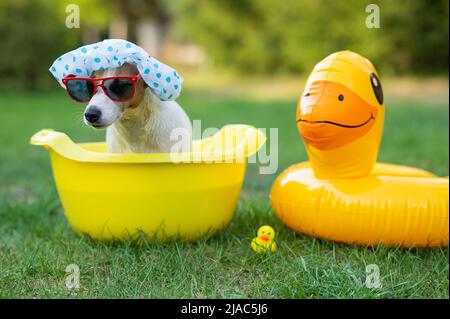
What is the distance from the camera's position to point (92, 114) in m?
2.22

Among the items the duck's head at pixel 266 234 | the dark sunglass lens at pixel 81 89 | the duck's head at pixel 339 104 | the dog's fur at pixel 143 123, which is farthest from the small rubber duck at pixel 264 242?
the dark sunglass lens at pixel 81 89

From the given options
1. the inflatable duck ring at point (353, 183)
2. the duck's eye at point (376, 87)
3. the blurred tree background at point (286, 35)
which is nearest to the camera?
the inflatable duck ring at point (353, 183)

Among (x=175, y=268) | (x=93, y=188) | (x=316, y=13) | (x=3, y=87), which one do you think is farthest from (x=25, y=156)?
(x=316, y=13)

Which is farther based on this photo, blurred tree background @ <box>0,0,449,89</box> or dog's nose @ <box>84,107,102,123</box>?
blurred tree background @ <box>0,0,449,89</box>

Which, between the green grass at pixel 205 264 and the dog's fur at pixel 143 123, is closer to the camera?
the green grass at pixel 205 264

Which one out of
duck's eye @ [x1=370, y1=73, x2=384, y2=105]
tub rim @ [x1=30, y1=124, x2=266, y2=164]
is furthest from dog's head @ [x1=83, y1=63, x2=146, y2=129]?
duck's eye @ [x1=370, y1=73, x2=384, y2=105]

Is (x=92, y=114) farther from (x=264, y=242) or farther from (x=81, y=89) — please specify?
(x=264, y=242)

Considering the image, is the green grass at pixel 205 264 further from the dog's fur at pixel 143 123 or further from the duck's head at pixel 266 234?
the dog's fur at pixel 143 123

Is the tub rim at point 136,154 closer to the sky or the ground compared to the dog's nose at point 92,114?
closer to the ground

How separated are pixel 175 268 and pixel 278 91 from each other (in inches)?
415

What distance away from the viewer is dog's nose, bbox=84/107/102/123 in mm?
2219

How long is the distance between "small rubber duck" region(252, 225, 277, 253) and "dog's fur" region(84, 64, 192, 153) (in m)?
0.60

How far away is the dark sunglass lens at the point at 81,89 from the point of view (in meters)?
2.27

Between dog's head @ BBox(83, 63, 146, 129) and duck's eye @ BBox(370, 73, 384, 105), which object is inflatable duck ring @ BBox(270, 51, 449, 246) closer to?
duck's eye @ BBox(370, 73, 384, 105)
